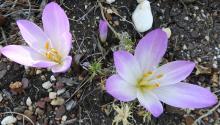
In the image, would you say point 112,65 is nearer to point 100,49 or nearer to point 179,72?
point 100,49

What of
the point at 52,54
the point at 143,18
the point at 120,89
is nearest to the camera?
the point at 120,89

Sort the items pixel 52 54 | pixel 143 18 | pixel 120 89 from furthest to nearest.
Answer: pixel 143 18 → pixel 52 54 → pixel 120 89

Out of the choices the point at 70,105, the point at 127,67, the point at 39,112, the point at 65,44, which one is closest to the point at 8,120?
the point at 39,112

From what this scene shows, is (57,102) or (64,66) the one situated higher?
(64,66)

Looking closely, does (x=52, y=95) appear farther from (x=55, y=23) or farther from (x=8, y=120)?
(x=55, y=23)

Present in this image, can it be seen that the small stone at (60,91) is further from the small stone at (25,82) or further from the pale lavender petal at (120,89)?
the pale lavender petal at (120,89)

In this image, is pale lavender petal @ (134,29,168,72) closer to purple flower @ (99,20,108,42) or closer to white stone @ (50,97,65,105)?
purple flower @ (99,20,108,42)

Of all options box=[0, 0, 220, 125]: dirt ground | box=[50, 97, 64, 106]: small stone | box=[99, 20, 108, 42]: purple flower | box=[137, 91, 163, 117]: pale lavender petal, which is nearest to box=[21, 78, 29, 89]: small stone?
box=[0, 0, 220, 125]: dirt ground
